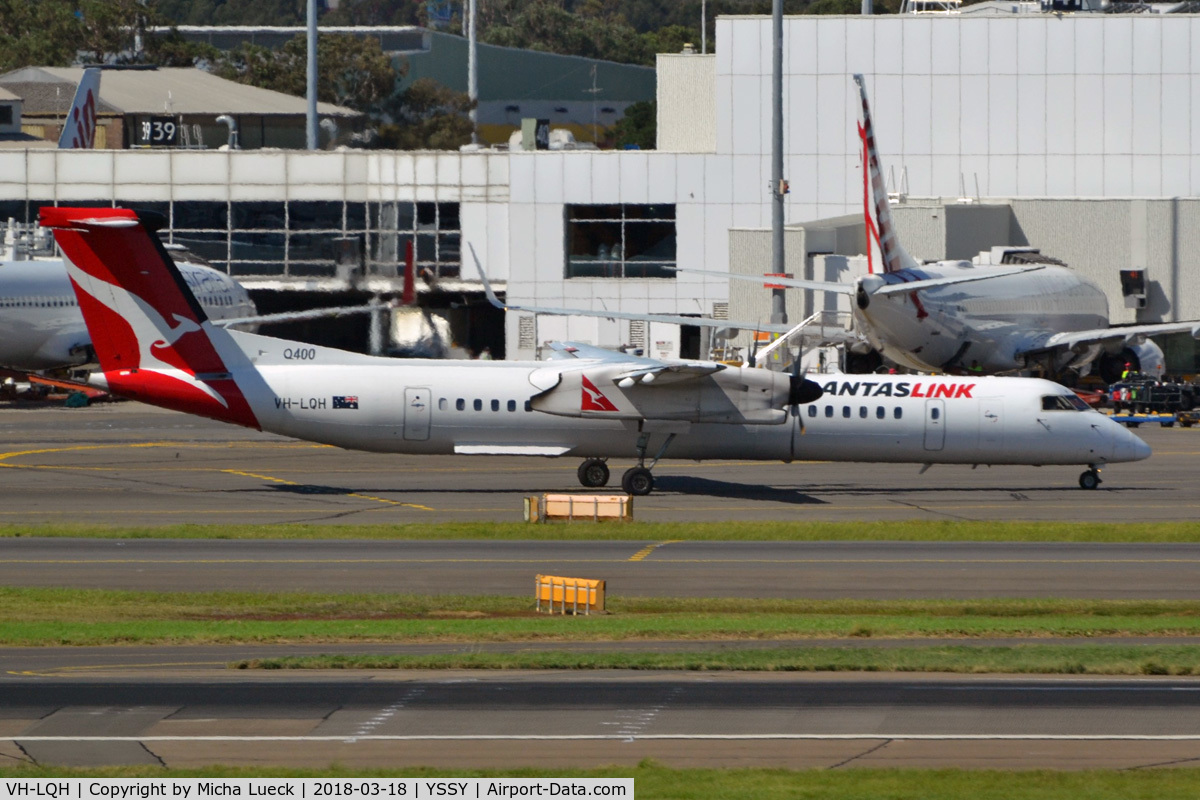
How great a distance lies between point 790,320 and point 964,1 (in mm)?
74959

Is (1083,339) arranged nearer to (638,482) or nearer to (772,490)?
(772,490)

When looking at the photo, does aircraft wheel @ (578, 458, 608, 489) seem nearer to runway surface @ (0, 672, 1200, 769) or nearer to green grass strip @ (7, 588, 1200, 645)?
green grass strip @ (7, 588, 1200, 645)

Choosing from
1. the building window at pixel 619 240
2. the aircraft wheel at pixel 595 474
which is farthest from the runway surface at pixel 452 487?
the building window at pixel 619 240

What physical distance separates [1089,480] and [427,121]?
83437mm

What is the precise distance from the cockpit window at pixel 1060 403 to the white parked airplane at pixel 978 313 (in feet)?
40.8

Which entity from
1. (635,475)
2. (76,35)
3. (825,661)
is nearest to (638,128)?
(76,35)

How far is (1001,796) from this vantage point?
13.5m

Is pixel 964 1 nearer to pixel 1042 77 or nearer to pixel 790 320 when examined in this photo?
pixel 1042 77

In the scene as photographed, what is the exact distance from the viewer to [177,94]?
10506 cm

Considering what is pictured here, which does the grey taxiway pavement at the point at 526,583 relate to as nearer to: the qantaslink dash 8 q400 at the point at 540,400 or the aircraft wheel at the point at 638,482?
the aircraft wheel at the point at 638,482

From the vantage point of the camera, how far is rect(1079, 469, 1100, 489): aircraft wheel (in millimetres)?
39750

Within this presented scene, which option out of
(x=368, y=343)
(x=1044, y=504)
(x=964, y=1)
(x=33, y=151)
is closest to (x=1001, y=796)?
(x=1044, y=504)

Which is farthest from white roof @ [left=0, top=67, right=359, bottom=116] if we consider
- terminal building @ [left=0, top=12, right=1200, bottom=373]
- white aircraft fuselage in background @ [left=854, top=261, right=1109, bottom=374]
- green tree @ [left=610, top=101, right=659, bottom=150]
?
white aircraft fuselage in background @ [left=854, top=261, right=1109, bottom=374]

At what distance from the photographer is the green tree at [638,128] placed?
13425 centimetres
